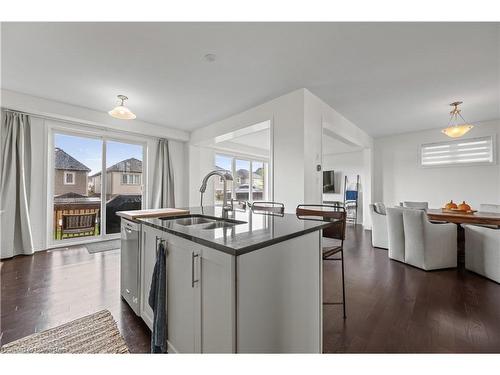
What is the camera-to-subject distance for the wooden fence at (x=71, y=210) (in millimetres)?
3985

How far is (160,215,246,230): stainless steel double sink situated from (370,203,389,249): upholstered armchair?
131 inches

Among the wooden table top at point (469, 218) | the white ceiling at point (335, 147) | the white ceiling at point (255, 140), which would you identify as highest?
the white ceiling at point (255, 140)

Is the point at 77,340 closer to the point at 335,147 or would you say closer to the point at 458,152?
the point at 335,147

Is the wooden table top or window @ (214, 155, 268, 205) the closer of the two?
the wooden table top

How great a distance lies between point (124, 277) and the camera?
1.99 m

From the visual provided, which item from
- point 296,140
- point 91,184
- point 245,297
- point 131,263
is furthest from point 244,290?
point 91,184

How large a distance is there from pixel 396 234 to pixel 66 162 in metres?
5.81

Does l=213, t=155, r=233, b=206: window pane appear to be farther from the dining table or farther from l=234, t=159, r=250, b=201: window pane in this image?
the dining table

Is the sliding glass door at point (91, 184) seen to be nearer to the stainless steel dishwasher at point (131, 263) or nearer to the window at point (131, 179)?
the window at point (131, 179)

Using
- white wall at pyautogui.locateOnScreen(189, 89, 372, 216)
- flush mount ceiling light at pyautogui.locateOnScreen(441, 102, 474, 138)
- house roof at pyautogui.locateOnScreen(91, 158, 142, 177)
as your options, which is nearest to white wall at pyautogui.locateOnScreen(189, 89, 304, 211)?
white wall at pyautogui.locateOnScreen(189, 89, 372, 216)

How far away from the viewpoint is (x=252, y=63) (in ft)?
8.09

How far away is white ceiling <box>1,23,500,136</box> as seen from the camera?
1.95m

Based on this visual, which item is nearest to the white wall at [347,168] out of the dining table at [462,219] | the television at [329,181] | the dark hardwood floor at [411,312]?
the television at [329,181]
